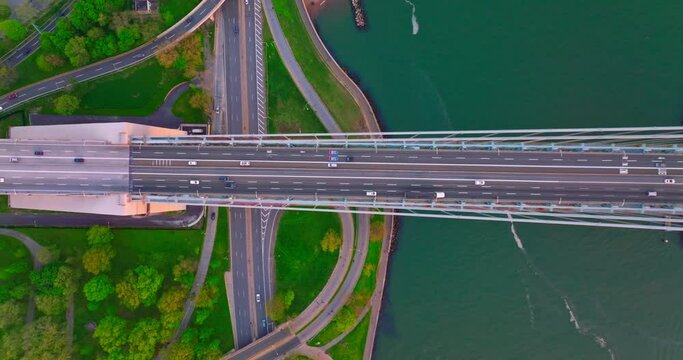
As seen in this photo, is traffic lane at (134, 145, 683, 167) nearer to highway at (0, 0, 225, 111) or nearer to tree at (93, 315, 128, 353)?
highway at (0, 0, 225, 111)

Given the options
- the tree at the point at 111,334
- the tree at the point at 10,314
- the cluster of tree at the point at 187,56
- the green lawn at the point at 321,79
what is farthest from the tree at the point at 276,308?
the cluster of tree at the point at 187,56

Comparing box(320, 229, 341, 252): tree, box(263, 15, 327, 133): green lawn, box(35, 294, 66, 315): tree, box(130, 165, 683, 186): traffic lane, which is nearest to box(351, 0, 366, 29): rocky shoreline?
box(263, 15, 327, 133): green lawn

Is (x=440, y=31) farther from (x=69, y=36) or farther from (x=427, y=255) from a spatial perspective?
(x=69, y=36)

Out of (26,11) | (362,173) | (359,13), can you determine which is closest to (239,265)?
(362,173)

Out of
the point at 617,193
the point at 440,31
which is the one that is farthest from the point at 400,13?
the point at 617,193

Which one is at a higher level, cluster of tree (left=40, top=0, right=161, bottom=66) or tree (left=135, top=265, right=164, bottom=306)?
cluster of tree (left=40, top=0, right=161, bottom=66)
